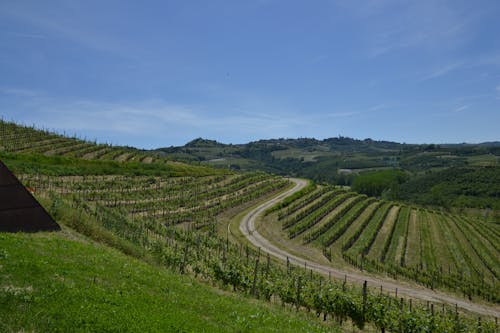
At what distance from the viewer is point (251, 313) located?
15.0m

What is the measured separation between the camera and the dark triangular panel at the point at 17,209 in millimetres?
20578

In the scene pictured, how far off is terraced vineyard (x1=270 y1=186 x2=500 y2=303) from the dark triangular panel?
56700 millimetres

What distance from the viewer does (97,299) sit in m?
12.0

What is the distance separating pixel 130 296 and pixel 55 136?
143 meters

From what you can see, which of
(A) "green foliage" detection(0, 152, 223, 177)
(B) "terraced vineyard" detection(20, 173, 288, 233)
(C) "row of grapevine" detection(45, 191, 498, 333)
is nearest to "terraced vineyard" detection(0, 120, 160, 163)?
(A) "green foliage" detection(0, 152, 223, 177)

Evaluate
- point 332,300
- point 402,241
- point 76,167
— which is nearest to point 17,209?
point 332,300

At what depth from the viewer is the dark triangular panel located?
20578 millimetres

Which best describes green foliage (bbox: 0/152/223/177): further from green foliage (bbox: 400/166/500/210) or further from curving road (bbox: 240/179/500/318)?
green foliage (bbox: 400/166/500/210)

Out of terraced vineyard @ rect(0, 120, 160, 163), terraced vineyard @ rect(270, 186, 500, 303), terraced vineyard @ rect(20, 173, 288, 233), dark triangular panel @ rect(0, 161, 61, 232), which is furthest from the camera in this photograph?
terraced vineyard @ rect(0, 120, 160, 163)

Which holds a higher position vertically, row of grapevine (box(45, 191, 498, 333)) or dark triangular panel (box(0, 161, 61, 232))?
dark triangular panel (box(0, 161, 61, 232))

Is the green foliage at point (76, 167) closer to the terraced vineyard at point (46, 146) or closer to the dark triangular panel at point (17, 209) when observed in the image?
the terraced vineyard at point (46, 146)

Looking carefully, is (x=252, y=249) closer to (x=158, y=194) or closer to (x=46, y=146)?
(x=158, y=194)

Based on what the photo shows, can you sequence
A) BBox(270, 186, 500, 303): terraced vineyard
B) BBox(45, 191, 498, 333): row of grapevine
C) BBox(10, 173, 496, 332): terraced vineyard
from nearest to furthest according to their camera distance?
BBox(45, 191, 498, 333): row of grapevine < BBox(10, 173, 496, 332): terraced vineyard < BBox(270, 186, 500, 303): terraced vineyard

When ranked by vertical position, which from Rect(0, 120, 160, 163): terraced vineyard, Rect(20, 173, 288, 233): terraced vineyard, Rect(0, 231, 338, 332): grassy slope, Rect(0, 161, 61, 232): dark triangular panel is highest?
Rect(0, 120, 160, 163): terraced vineyard
